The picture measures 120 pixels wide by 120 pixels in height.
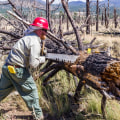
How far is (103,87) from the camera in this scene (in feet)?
9.20

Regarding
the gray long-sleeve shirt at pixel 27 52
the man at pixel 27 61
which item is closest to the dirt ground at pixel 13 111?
the man at pixel 27 61

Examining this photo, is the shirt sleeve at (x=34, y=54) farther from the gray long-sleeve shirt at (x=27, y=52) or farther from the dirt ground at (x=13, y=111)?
the dirt ground at (x=13, y=111)

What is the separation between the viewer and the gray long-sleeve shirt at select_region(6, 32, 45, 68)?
2867 millimetres

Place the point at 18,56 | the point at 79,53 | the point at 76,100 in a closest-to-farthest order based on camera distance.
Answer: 1. the point at 18,56
2. the point at 79,53
3. the point at 76,100

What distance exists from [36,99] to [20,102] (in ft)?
3.43

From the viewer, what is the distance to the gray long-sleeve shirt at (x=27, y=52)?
2.87 meters

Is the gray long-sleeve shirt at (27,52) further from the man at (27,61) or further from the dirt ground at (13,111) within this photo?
the dirt ground at (13,111)

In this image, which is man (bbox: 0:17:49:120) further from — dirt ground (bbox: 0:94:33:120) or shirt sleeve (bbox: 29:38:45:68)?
dirt ground (bbox: 0:94:33:120)

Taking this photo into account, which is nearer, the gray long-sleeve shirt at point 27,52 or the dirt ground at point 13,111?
the gray long-sleeve shirt at point 27,52

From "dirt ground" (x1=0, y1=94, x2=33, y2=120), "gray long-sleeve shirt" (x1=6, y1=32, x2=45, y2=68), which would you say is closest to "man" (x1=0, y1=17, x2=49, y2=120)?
"gray long-sleeve shirt" (x1=6, y1=32, x2=45, y2=68)

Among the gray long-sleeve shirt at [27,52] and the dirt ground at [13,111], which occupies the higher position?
the gray long-sleeve shirt at [27,52]

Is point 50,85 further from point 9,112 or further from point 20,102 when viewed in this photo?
point 9,112

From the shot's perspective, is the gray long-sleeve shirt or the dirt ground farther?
the dirt ground

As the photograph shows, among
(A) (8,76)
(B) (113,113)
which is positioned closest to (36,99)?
(A) (8,76)
